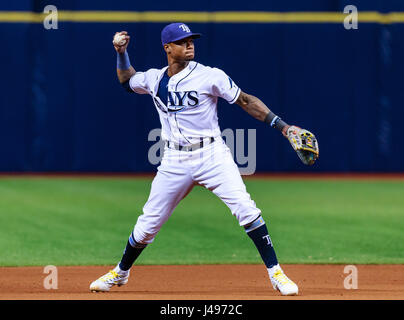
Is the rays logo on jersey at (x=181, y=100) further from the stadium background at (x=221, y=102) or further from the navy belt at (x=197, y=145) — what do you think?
the stadium background at (x=221, y=102)

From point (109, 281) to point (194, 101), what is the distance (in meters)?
1.49

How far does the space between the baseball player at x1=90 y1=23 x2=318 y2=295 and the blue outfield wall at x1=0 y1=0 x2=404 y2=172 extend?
10831 mm

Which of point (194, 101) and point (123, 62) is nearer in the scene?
point (194, 101)

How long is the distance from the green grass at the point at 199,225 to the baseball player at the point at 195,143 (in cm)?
226

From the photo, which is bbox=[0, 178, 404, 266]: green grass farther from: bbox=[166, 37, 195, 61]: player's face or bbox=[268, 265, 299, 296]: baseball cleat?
bbox=[166, 37, 195, 61]: player's face

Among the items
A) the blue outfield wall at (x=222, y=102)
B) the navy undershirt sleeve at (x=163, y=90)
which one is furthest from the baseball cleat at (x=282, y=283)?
the blue outfield wall at (x=222, y=102)

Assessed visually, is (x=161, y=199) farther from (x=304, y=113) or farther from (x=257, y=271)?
(x=304, y=113)

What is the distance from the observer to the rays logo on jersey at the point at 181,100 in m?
5.95

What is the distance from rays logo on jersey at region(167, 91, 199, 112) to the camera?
5945 mm

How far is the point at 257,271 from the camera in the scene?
7512 mm

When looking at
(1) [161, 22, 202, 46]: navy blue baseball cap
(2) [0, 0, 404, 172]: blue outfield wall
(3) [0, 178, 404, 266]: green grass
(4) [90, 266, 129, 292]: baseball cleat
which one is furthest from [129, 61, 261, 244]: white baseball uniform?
(2) [0, 0, 404, 172]: blue outfield wall

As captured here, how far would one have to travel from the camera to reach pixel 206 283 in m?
6.82

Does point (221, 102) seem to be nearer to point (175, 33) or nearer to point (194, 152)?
point (175, 33)

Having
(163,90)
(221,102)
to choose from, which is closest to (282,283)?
(163,90)
